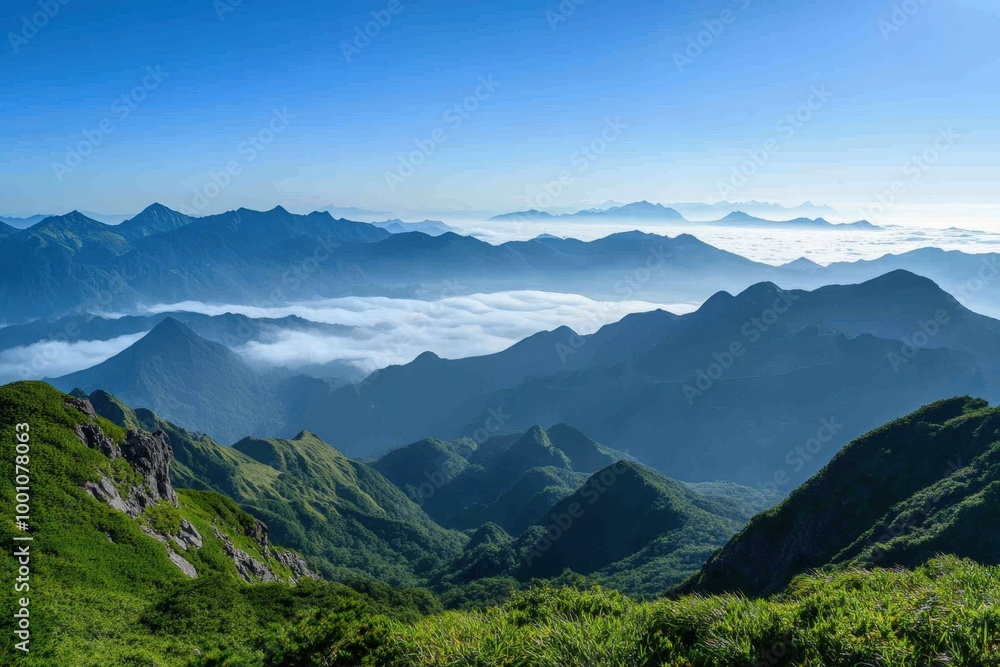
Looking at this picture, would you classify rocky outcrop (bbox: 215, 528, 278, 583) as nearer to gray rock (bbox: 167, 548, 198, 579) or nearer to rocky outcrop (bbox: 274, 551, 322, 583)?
gray rock (bbox: 167, 548, 198, 579)

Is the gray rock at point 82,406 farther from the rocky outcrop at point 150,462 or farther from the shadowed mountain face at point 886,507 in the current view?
the shadowed mountain face at point 886,507

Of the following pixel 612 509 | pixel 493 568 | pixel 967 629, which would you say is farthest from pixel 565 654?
pixel 612 509

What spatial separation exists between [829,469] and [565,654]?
89.6 m

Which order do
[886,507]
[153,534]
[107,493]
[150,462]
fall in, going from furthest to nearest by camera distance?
[150,462] < [886,507] < [153,534] < [107,493]

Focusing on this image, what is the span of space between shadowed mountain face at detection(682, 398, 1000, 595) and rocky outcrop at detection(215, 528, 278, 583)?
214ft

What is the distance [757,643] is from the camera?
1920 cm

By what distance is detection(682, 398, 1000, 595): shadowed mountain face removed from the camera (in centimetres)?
6331

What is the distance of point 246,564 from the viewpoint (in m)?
86.4

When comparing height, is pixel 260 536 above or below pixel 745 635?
below

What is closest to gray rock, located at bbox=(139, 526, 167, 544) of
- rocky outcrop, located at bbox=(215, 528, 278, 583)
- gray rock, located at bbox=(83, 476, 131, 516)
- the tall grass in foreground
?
gray rock, located at bbox=(83, 476, 131, 516)

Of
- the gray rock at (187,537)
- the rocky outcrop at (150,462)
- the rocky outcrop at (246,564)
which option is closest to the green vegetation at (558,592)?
the gray rock at (187,537)

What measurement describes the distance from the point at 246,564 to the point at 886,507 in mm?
93143

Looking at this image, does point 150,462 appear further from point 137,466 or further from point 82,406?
point 82,406

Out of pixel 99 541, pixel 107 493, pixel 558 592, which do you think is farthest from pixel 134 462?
pixel 558 592
